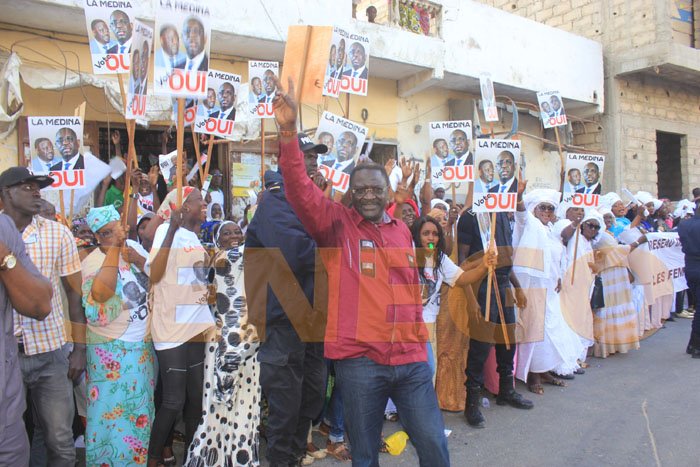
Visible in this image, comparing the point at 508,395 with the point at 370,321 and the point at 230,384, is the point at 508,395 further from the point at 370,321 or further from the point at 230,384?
the point at 370,321

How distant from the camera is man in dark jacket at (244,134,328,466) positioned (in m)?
3.30

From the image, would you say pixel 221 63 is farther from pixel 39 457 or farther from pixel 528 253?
pixel 39 457

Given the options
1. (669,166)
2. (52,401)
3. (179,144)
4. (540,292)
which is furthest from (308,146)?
(669,166)

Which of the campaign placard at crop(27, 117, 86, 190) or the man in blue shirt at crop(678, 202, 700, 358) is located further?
the man in blue shirt at crop(678, 202, 700, 358)

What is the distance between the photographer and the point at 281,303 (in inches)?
131

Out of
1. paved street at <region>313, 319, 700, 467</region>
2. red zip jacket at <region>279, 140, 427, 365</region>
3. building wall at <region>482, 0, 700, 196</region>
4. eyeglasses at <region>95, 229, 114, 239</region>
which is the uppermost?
building wall at <region>482, 0, 700, 196</region>

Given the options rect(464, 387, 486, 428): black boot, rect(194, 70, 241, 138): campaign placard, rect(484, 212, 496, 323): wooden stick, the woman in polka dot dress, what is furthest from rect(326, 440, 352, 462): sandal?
rect(194, 70, 241, 138): campaign placard

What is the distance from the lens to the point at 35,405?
10.4 ft

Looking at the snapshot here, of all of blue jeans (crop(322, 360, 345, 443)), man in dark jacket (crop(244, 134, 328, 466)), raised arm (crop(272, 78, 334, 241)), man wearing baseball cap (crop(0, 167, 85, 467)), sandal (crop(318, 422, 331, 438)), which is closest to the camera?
raised arm (crop(272, 78, 334, 241))

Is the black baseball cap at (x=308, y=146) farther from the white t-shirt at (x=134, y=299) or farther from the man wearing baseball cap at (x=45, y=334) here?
the man wearing baseball cap at (x=45, y=334)

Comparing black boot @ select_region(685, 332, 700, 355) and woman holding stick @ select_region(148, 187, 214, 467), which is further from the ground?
woman holding stick @ select_region(148, 187, 214, 467)

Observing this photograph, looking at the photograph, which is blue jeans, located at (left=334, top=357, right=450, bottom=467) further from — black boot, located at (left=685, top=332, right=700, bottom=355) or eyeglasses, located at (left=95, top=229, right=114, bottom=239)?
black boot, located at (left=685, top=332, right=700, bottom=355)

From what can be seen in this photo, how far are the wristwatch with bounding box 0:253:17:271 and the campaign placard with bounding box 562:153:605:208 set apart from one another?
17.0 ft

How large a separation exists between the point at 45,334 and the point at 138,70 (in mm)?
2158
